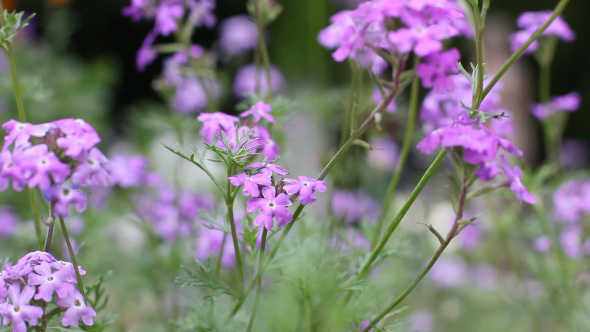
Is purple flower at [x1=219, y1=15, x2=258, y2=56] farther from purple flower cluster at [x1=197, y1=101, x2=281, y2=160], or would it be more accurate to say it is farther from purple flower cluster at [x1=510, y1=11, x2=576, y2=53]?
purple flower cluster at [x1=197, y1=101, x2=281, y2=160]

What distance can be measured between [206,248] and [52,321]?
809mm

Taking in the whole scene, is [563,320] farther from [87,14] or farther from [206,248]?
[87,14]

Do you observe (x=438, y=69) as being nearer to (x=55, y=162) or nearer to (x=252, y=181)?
(x=252, y=181)

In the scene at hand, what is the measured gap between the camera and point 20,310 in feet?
3.21

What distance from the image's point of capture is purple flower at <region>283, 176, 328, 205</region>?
3.42ft

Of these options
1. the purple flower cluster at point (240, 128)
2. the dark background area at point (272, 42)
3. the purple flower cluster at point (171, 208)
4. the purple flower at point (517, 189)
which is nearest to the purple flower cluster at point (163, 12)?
the purple flower cluster at point (240, 128)

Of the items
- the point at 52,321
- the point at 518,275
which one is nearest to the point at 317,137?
the point at 518,275

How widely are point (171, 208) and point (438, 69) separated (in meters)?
1.26

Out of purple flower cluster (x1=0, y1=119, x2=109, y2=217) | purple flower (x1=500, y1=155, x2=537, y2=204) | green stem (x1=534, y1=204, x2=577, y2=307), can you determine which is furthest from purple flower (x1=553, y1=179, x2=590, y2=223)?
purple flower cluster (x1=0, y1=119, x2=109, y2=217)

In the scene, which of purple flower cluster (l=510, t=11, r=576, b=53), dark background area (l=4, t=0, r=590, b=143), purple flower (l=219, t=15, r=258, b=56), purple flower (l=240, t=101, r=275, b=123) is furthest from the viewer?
dark background area (l=4, t=0, r=590, b=143)

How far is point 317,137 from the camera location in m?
3.83

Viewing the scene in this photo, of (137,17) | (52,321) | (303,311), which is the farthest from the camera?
(137,17)

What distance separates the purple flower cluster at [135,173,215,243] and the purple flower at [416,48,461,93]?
1.06 m

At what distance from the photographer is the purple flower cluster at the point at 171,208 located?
6.78ft
